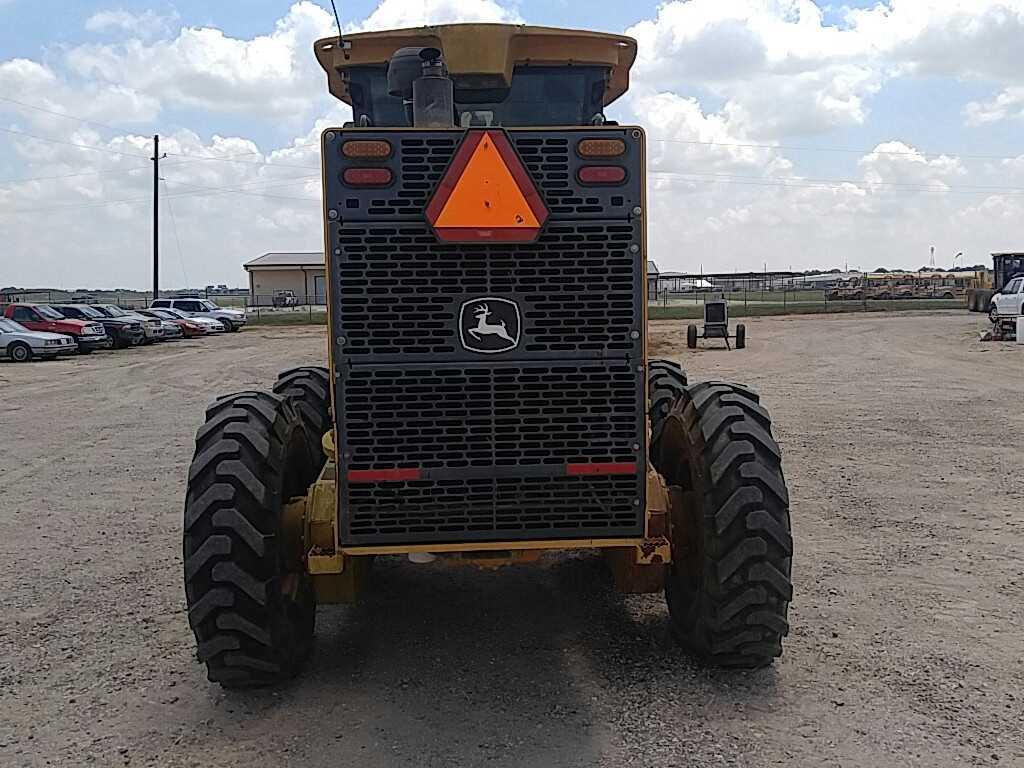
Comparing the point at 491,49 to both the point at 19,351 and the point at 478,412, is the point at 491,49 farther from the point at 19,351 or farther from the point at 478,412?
the point at 19,351

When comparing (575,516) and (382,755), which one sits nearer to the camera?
(382,755)

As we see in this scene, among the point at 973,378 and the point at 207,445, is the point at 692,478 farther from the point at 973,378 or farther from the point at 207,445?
the point at 973,378

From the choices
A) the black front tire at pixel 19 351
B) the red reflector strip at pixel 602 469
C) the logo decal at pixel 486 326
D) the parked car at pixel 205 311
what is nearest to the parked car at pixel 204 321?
the parked car at pixel 205 311

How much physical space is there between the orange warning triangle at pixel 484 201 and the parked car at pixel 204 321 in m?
37.0

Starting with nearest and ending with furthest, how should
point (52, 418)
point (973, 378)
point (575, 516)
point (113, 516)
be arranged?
point (575, 516) → point (113, 516) → point (52, 418) → point (973, 378)

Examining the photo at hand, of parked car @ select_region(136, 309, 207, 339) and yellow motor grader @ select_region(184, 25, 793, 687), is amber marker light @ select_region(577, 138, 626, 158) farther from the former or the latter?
parked car @ select_region(136, 309, 207, 339)

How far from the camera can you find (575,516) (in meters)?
3.95

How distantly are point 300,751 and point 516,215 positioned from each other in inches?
83.6

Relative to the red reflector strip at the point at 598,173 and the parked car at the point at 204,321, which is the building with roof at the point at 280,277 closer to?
the parked car at the point at 204,321

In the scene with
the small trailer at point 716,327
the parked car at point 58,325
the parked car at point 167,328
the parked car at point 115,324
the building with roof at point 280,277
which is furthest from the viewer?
the building with roof at point 280,277

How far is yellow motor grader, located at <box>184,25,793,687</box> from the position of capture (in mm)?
3777

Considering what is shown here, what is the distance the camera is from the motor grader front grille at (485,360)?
3.79 meters

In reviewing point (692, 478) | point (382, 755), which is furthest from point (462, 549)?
point (692, 478)

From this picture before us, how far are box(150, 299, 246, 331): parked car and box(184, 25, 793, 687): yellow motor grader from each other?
39.3m
